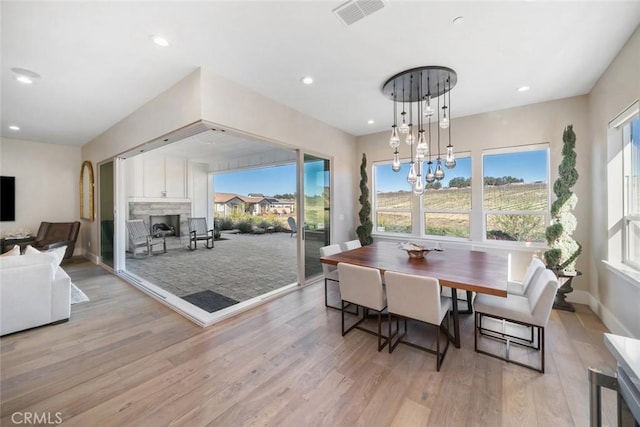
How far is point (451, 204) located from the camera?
4.53 metres

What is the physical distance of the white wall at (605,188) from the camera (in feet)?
7.43

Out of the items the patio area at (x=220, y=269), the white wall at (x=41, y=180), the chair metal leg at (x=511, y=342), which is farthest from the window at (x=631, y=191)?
the white wall at (x=41, y=180)

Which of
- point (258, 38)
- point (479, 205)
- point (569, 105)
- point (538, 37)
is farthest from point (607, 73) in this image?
point (258, 38)

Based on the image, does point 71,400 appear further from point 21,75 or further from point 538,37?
point 538,37

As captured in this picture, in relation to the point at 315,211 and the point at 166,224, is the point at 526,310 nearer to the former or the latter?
the point at 315,211

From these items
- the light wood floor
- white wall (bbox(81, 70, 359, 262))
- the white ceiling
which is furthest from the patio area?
the white ceiling

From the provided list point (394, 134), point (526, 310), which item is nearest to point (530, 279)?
point (526, 310)

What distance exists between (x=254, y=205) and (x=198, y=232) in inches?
196

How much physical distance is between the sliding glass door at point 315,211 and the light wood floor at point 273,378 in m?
1.57

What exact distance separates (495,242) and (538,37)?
A: 2.93 m

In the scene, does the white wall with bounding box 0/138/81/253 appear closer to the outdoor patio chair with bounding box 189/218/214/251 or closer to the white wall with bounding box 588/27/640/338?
the outdoor patio chair with bounding box 189/218/214/251

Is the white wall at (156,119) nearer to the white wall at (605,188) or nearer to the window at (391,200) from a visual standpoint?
the window at (391,200)

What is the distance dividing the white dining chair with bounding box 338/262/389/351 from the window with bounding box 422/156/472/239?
2849 mm

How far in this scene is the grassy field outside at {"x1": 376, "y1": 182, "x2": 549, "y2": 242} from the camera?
12.5 feet
